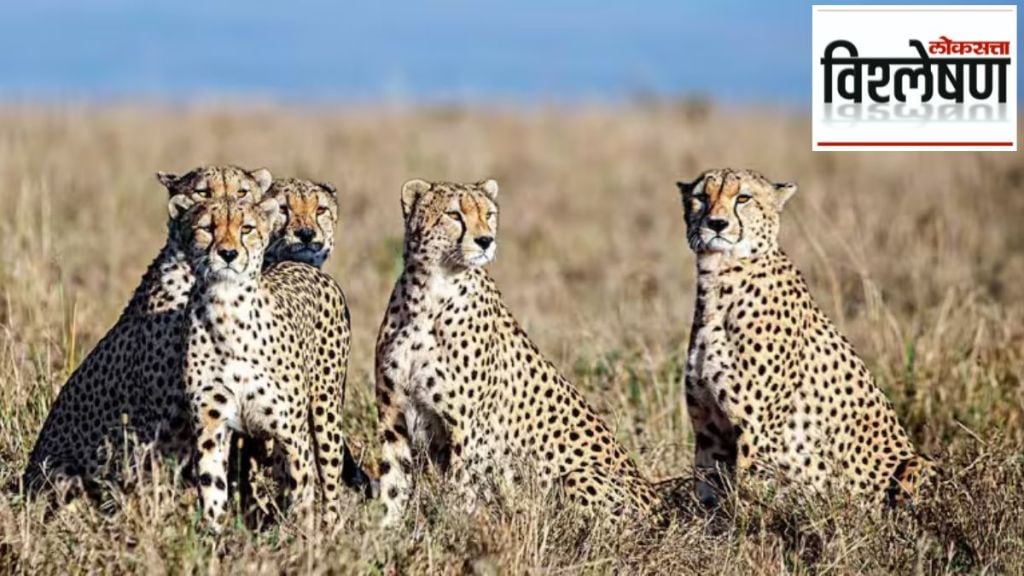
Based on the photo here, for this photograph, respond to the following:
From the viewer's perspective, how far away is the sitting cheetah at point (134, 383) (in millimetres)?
4484

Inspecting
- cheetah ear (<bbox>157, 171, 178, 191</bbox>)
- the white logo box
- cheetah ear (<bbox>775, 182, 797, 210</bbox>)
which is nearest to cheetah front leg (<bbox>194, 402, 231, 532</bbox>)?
cheetah ear (<bbox>157, 171, 178, 191</bbox>)

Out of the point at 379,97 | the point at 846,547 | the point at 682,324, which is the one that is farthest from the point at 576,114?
the point at 846,547

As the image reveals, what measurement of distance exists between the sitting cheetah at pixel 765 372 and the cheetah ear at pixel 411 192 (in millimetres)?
682

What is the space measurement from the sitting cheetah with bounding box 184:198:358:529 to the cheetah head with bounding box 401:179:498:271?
0.36m

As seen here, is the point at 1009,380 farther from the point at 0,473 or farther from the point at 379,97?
the point at 379,97

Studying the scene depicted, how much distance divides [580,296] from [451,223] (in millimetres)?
3648

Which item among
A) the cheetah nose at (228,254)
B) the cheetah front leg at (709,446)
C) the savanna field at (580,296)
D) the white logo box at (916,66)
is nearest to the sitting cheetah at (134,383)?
the savanna field at (580,296)

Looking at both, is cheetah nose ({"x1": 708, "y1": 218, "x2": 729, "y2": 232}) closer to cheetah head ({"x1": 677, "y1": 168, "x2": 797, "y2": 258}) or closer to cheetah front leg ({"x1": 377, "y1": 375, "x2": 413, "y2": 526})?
cheetah head ({"x1": 677, "y1": 168, "x2": 797, "y2": 258})

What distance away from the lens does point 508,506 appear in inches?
166

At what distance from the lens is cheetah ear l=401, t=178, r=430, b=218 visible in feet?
14.8

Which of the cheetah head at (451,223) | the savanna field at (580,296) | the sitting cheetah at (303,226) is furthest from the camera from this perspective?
the sitting cheetah at (303,226)

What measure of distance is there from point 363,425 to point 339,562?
152cm

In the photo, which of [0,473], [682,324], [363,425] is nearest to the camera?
[0,473]

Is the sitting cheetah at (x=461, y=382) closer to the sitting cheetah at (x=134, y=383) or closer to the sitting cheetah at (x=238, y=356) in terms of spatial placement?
the sitting cheetah at (x=238, y=356)
